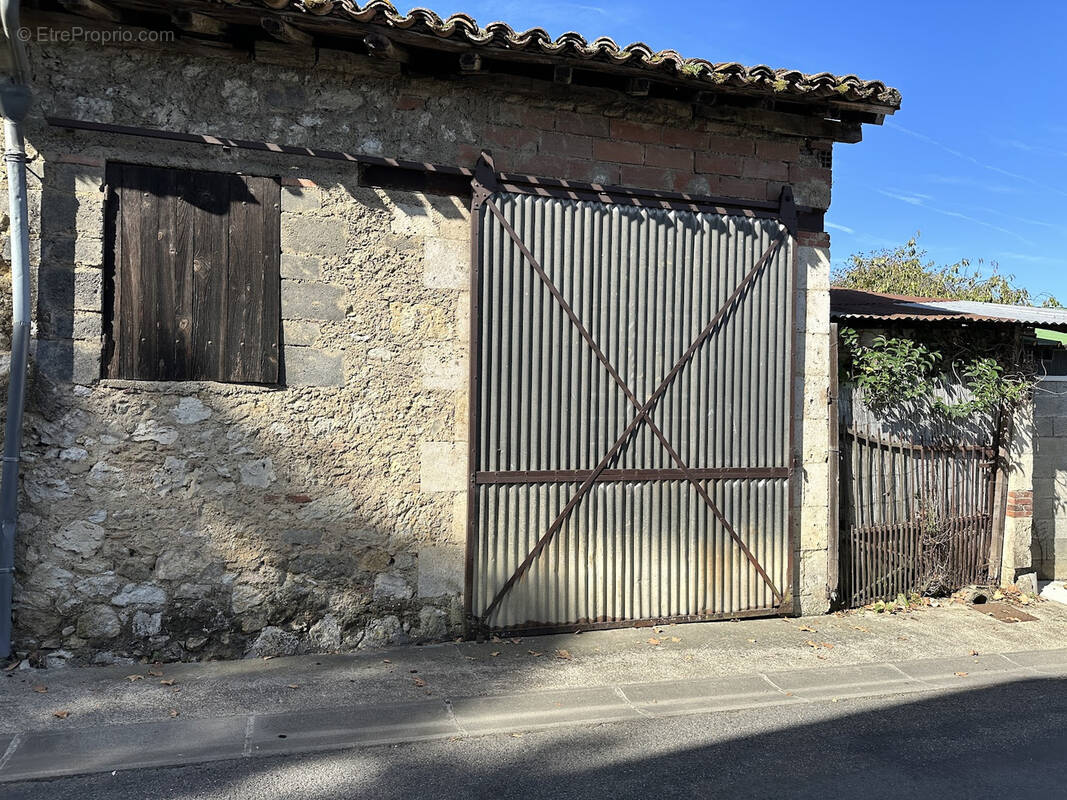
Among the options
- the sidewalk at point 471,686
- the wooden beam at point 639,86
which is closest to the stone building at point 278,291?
the wooden beam at point 639,86

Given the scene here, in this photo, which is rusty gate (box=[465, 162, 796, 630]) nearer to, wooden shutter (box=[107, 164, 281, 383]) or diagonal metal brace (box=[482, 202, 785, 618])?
diagonal metal brace (box=[482, 202, 785, 618])

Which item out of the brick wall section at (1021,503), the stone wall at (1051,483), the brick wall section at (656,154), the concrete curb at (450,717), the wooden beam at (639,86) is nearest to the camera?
the concrete curb at (450,717)

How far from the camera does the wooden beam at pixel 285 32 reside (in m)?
4.73

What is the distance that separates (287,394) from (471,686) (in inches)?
82.1

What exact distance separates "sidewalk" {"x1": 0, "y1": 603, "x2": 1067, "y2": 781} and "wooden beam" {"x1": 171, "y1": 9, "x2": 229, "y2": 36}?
3.75m

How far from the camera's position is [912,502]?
6805 mm

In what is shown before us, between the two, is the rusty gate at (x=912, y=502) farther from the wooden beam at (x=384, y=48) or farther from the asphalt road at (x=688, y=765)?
the wooden beam at (x=384, y=48)

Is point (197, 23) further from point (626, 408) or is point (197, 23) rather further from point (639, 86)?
point (626, 408)

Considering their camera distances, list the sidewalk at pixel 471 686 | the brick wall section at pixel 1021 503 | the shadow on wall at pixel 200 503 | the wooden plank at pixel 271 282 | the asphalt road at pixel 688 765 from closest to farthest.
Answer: the asphalt road at pixel 688 765
the sidewalk at pixel 471 686
the shadow on wall at pixel 200 503
the wooden plank at pixel 271 282
the brick wall section at pixel 1021 503

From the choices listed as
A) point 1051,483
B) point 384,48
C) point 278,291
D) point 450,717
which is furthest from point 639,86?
point 1051,483

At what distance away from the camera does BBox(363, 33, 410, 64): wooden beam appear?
491 centimetres

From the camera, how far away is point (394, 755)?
379cm

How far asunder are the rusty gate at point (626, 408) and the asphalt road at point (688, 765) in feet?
5.13

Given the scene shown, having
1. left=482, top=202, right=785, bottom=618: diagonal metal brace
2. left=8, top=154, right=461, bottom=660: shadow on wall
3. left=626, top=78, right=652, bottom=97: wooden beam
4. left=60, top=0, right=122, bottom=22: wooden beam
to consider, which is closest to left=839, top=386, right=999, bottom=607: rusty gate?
left=482, top=202, right=785, bottom=618: diagonal metal brace
